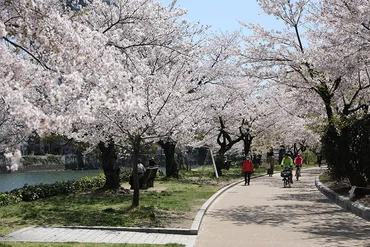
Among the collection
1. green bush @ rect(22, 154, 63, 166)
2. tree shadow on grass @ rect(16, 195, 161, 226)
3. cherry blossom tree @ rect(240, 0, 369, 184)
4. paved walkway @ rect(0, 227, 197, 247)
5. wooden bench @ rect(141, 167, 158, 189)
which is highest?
cherry blossom tree @ rect(240, 0, 369, 184)

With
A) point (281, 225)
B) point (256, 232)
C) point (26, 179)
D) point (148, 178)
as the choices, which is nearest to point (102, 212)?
point (256, 232)

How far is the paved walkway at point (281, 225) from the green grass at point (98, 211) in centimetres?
116

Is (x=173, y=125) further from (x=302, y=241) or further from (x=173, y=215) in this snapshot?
(x=302, y=241)

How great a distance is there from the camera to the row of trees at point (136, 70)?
700 cm

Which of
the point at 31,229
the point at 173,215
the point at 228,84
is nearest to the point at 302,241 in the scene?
the point at 173,215

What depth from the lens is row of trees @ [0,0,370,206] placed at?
276 inches

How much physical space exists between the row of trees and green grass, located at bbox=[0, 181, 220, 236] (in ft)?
3.85

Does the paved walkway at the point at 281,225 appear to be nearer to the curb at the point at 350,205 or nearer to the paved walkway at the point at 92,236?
the curb at the point at 350,205

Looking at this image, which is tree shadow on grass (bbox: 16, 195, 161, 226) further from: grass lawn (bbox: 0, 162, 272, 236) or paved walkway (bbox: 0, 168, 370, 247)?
paved walkway (bbox: 0, 168, 370, 247)

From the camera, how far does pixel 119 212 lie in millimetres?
12289

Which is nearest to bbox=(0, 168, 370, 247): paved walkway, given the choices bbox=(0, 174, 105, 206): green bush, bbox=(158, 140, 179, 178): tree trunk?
bbox=(0, 174, 105, 206): green bush

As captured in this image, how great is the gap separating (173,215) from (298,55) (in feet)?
24.2

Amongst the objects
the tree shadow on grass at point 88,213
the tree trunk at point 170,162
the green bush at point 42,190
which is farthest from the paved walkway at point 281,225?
the tree trunk at point 170,162

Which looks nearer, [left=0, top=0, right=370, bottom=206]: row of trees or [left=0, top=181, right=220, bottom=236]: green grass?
[left=0, top=0, right=370, bottom=206]: row of trees
